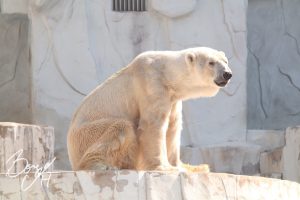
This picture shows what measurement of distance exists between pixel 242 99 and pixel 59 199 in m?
10.8

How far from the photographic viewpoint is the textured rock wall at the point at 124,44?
1831 cm

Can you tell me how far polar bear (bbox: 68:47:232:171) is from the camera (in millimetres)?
9922

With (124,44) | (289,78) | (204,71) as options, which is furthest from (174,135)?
(289,78)

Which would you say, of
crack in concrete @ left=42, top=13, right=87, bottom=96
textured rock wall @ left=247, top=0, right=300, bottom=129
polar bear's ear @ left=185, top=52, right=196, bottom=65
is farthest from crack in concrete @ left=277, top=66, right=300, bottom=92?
polar bear's ear @ left=185, top=52, right=196, bottom=65

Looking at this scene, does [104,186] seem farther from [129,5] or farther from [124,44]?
[129,5]

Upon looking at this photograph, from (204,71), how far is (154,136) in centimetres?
77

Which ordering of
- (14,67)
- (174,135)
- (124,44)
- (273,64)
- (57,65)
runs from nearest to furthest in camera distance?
(174,135), (57,65), (124,44), (14,67), (273,64)

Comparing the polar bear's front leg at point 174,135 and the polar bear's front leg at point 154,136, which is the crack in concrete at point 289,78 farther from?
the polar bear's front leg at point 154,136

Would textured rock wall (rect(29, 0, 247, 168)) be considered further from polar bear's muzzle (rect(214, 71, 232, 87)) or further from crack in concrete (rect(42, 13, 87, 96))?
polar bear's muzzle (rect(214, 71, 232, 87))

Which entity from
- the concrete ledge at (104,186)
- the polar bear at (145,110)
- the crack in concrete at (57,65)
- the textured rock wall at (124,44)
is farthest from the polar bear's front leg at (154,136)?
the crack in concrete at (57,65)

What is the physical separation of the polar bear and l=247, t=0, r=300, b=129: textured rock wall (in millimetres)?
10304

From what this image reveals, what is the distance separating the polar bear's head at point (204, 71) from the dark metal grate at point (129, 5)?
8.54 metres

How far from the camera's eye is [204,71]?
1018 cm

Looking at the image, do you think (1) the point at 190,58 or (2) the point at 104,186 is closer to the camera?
(2) the point at 104,186
